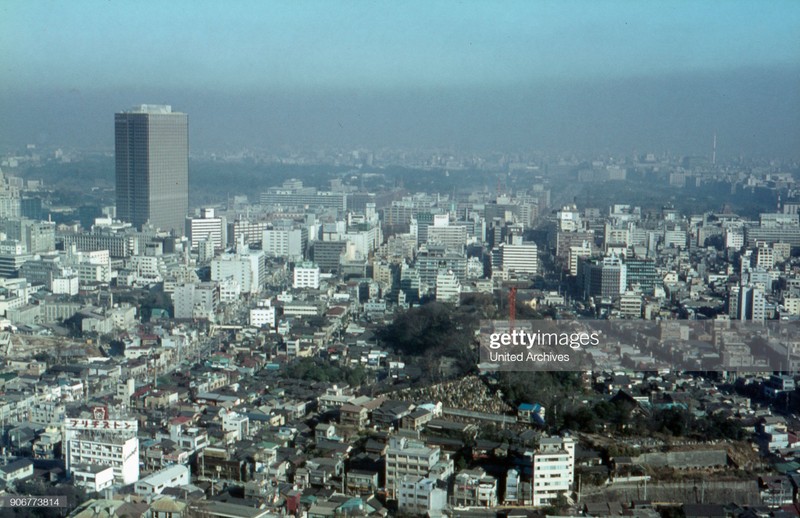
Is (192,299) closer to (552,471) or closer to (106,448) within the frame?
(106,448)

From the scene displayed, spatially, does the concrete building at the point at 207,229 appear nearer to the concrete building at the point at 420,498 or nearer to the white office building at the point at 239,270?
the white office building at the point at 239,270

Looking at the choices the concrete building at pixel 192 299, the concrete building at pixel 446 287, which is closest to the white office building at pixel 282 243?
the concrete building at pixel 192 299

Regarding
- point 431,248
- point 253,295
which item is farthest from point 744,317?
point 253,295

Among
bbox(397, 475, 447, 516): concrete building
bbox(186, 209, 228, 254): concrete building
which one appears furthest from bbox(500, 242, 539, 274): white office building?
bbox(397, 475, 447, 516): concrete building

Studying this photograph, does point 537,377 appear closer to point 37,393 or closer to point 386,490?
point 386,490

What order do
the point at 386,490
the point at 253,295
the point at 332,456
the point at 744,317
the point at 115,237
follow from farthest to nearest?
the point at 115,237 → the point at 253,295 → the point at 744,317 → the point at 332,456 → the point at 386,490

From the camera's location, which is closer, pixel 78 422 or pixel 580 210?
pixel 78 422
